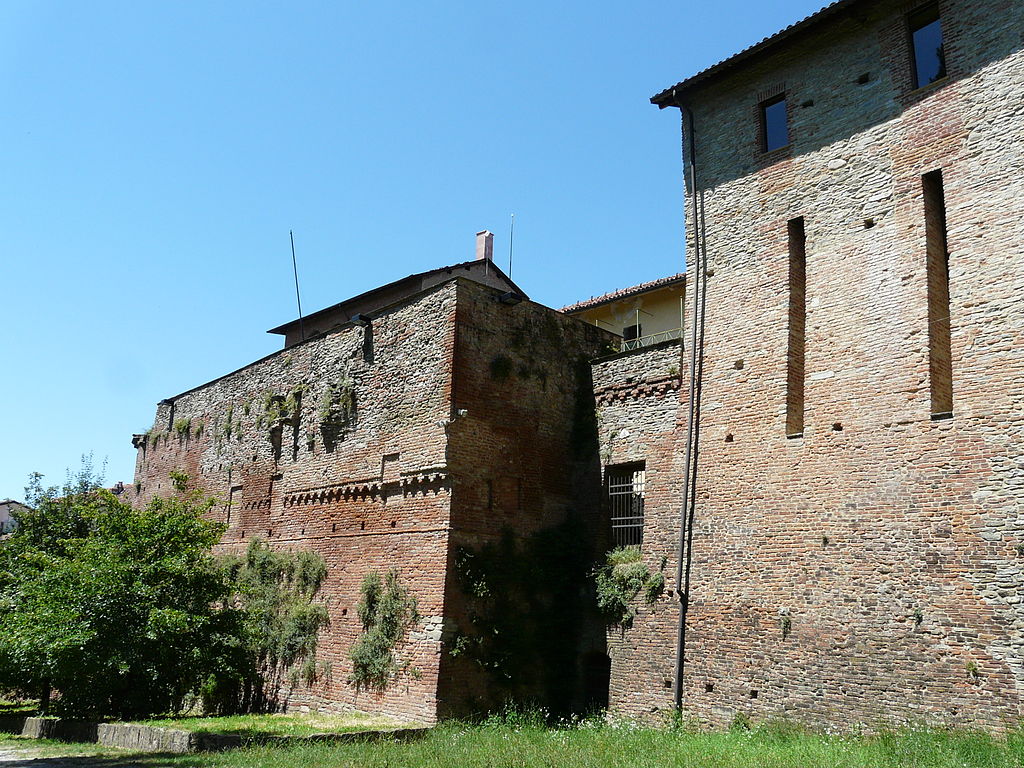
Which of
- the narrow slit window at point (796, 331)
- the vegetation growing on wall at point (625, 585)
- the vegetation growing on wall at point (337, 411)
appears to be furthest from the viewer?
the vegetation growing on wall at point (337, 411)

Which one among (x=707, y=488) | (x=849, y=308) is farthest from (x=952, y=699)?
(x=849, y=308)

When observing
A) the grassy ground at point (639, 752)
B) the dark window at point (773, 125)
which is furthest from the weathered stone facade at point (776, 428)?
the grassy ground at point (639, 752)

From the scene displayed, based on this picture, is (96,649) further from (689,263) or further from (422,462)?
(689,263)

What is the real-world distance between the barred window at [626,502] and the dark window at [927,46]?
7963 mm

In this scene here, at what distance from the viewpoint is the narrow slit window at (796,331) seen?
555 inches

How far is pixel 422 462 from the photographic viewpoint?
53.3 feet

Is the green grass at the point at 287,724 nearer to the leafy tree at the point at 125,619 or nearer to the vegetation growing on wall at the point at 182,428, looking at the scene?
the leafy tree at the point at 125,619

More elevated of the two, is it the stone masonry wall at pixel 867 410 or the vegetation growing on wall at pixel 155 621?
the stone masonry wall at pixel 867 410

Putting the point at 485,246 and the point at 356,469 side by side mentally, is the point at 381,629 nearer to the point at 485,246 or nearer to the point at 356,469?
the point at 356,469

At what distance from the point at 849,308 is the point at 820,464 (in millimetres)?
2490

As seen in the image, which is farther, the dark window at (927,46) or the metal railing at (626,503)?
the metal railing at (626,503)

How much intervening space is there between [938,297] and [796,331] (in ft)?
7.28

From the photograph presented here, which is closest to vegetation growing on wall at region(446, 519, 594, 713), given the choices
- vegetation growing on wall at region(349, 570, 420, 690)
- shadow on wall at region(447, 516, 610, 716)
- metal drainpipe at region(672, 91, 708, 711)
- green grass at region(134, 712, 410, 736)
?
shadow on wall at region(447, 516, 610, 716)

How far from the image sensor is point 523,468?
1686 cm
